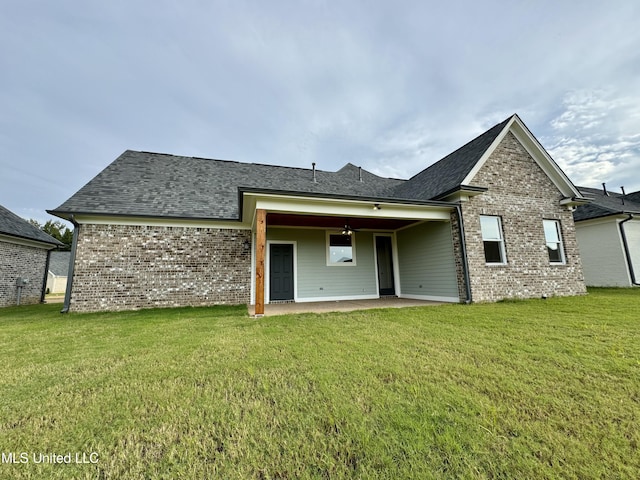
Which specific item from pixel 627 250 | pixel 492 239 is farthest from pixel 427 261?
pixel 627 250

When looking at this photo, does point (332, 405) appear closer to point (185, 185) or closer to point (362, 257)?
point (362, 257)

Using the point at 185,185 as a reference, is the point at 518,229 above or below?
below

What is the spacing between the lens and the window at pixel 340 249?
32.0ft

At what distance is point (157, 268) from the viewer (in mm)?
7797

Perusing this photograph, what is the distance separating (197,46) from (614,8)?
45.8 ft

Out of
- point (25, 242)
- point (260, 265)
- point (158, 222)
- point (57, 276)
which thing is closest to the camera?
point (260, 265)

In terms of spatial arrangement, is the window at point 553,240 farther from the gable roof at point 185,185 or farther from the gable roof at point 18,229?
the gable roof at point 18,229

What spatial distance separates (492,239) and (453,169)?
2.78m

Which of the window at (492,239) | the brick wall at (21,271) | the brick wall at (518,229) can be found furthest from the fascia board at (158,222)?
the window at (492,239)

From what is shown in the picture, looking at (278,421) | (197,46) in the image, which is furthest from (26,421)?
(197,46)

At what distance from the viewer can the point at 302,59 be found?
10938 mm

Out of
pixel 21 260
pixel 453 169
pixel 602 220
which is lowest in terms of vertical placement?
pixel 21 260

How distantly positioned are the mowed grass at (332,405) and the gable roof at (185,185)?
4.24m

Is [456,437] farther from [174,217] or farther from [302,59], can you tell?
[302,59]
